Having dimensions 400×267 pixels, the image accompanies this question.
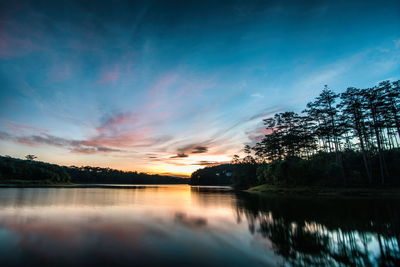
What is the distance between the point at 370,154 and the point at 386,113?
10.9 meters

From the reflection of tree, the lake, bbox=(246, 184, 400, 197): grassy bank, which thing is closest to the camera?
the lake

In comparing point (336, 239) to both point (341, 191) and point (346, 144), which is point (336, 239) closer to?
point (341, 191)

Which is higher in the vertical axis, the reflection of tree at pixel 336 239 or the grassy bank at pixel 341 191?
the reflection of tree at pixel 336 239

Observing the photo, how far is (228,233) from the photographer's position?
11.7m

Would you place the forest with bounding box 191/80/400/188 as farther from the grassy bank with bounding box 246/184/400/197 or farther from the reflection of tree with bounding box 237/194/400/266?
the reflection of tree with bounding box 237/194/400/266

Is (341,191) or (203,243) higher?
(203,243)

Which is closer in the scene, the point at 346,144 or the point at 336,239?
the point at 336,239

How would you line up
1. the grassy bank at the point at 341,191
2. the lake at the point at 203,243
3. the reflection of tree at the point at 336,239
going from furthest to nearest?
the grassy bank at the point at 341,191
the reflection of tree at the point at 336,239
the lake at the point at 203,243

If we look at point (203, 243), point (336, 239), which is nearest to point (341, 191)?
point (336, 239)

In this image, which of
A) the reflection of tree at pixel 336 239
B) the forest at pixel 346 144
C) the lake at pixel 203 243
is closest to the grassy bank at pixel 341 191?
the forest at pixel 346 144

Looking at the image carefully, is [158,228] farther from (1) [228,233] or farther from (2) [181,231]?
(1) [228,233]

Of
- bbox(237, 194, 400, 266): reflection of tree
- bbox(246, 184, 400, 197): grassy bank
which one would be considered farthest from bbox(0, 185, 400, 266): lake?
bbox(246, 184, 400, 197): grassy bank

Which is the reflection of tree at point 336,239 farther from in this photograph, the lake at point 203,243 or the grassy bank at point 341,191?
the grassy bank at point 341,191

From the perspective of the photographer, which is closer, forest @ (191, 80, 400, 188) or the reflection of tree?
the reflection of tree
